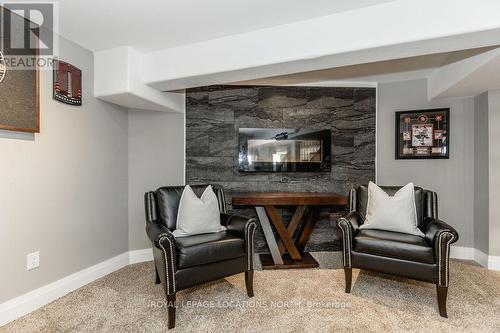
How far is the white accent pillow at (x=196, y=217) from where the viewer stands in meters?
2.30

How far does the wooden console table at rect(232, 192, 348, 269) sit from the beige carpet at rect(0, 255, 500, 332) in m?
0.29

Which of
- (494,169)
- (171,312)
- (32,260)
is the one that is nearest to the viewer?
(171,312)

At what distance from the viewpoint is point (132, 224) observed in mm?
3166

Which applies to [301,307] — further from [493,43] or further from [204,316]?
[493,43]

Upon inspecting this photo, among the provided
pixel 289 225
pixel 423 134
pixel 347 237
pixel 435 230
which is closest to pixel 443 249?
pixel 435 230

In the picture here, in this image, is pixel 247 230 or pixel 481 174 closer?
pixel 247 230

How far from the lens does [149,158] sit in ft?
10.6

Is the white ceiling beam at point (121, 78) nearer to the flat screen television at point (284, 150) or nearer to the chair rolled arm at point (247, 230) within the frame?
the flat screen television at point (284, 150)

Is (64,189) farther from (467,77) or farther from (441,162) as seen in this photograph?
(441,162)

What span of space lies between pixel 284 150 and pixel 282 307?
1846mm

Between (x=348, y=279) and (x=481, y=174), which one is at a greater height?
(x=481, y=174)

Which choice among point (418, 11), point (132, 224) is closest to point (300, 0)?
point (418, 11)

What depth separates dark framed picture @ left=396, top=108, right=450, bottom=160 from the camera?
3236 millimetres

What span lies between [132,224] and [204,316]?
1.65m
